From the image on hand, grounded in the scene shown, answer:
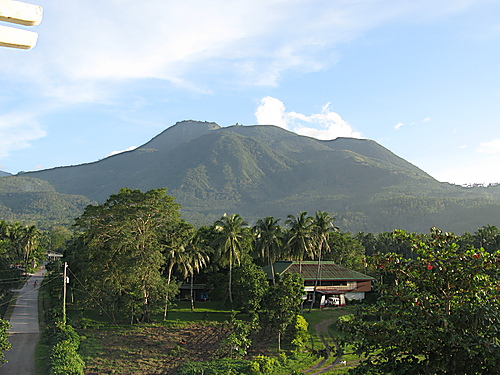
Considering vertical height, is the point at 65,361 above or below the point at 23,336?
above

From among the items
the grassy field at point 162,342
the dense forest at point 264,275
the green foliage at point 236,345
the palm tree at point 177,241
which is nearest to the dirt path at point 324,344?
the grassy field at point 162,342

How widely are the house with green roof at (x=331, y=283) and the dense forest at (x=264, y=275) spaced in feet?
12.3

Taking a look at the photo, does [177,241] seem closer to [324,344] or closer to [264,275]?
[264,275]

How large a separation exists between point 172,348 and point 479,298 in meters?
31.2

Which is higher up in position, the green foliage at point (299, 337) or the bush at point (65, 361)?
the bush at point (65, 361)

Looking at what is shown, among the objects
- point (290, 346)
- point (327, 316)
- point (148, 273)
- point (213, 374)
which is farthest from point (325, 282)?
point (213, 374)

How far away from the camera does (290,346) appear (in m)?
35.7

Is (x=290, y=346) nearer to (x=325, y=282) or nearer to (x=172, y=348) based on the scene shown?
(x=172, y=348)

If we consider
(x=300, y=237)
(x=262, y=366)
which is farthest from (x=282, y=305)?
(x=300, y=237)

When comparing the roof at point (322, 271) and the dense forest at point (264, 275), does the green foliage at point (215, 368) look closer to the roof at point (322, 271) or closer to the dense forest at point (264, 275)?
the dense forest at point (264, 275)

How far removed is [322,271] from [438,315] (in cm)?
5162

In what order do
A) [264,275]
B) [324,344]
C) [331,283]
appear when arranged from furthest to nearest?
[331,283] < [264,275] < [324,344]

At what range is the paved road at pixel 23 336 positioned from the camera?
2886 centimetres

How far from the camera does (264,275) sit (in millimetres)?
44531
